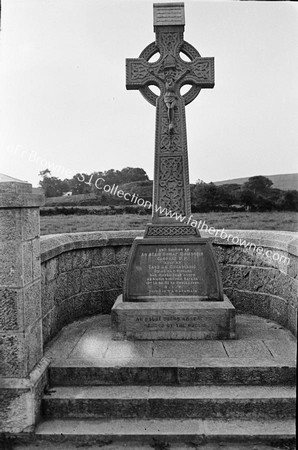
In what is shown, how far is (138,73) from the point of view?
459 centimetres

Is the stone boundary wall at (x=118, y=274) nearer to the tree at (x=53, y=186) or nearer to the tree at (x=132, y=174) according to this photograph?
the tree at (x=132, y=174)

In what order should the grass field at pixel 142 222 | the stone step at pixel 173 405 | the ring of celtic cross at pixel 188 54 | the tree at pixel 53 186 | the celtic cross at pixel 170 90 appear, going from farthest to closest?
the tree at pixel 53 186, the grass field at pixel 142 222, the ring of celtic cross at pixel 188 54, the celtic cross at pixel 170 90, the stone step at pixel 173 405

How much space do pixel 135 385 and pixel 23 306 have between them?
118cm

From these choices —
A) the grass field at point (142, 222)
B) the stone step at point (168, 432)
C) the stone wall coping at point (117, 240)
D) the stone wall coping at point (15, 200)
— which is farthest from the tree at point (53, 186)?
the stone step at point (168, 432)

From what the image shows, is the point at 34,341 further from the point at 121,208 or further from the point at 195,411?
the point at 121,208

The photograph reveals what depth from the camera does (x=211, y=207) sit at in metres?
6.39

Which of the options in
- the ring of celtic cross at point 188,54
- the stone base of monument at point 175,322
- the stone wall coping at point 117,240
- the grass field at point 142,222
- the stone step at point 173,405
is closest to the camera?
the stone step at point 173,405

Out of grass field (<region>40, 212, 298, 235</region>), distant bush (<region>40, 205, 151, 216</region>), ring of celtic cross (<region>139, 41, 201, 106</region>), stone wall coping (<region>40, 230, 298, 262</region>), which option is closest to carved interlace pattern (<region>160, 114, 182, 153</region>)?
ring of celtic cross (<region>139, 41, 201, 106</region>)

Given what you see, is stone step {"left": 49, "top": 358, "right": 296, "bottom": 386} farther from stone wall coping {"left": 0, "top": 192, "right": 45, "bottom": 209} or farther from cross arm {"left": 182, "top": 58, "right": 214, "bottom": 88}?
cross arm {"left": 182, "top": 58, "right": 214, "bottom": 88}

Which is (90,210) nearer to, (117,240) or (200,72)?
(117,240)

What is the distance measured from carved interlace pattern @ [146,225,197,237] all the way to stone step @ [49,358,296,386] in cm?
153

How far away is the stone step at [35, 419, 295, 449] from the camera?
111 inches

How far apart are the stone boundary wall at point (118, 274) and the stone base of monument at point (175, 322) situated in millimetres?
732

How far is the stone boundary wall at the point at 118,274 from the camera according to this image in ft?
14.2
